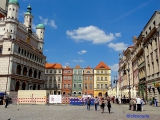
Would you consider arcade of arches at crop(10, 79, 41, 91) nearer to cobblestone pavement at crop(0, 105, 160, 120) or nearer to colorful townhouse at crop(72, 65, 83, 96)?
colorful townhouse at crop(72, 65, 83, 96)

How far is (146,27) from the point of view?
34594 mm

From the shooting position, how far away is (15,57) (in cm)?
4766

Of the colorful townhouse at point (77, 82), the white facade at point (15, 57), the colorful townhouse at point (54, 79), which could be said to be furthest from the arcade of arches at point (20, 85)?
the colorful townhouse at point (77, 82)

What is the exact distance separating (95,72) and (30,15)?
134 feet

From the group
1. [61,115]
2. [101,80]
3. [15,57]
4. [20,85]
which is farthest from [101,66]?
[61,115]

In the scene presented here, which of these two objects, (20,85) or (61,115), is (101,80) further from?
(61,115)

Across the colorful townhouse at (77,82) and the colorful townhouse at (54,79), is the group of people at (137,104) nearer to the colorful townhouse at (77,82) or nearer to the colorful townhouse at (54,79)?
the colorful townhouse at (77,82)

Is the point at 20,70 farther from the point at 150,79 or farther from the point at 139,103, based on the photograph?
the point at 139,103

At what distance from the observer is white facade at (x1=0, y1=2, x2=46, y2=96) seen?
150ft

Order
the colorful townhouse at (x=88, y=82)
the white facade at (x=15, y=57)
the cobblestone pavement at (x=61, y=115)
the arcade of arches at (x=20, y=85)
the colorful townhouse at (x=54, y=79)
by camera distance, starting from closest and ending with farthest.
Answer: the cobblestone pavement at (x=61, y=115) < the white facade at (x=15, y=57) < the arcade of arches at (x=20, y=85) < the colorful townhouse at (x=54, y=79) < the colorful townhouse at (x=88, y=82)

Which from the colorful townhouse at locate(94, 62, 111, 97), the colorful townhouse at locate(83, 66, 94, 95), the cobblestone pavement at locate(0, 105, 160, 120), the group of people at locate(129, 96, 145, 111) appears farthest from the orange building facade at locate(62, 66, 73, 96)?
the cobblestone pavement at locate(0, 105, 160, 120)

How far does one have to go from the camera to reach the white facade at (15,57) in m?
45.7

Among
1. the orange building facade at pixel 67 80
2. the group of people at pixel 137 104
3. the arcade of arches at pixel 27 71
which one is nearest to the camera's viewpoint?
the group of people at pixel 137 104

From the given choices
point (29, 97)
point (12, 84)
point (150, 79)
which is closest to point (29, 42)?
point (12, 84)
